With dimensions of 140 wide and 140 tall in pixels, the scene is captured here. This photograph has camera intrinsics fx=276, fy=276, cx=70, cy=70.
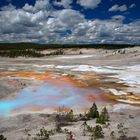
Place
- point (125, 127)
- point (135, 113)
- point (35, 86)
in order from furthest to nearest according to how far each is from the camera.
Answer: point (35, 86) → point (135, 113) → point (125, 127)

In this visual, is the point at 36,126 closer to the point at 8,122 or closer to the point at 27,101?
the point at 8,122

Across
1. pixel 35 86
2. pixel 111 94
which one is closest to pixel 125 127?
pixel 111 94

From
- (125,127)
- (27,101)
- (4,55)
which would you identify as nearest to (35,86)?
(27,101)

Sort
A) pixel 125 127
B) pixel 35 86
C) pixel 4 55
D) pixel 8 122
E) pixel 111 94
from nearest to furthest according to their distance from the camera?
1. pixel 125 127
2. pixel 8 122
3. pixel 111 94
4. pixel 35 86
5. pixel 4 55

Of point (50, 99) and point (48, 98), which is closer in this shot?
point (50, 99)

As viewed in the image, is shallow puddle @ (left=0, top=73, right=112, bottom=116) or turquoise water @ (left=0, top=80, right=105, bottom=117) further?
turquoise water @ (left=0, top=80, right=105, bottom=117)

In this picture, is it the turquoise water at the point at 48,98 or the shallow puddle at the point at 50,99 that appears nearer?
the shallow puddle at the point at 50,99

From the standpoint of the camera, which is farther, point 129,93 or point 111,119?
point 129,93

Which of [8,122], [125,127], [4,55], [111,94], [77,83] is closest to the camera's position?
[125,127]

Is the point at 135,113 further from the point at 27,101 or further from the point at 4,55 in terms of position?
the point at 4,55
